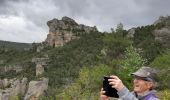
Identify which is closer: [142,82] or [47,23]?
[142,82]

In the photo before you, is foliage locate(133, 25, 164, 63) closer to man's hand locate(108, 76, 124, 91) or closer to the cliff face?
the cliff face

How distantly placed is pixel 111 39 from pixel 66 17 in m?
84.0

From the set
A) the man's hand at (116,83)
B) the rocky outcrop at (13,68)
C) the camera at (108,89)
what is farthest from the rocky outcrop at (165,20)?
the man's hand at (116,83)

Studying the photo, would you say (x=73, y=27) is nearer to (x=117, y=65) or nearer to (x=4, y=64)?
(x=4, y=64)

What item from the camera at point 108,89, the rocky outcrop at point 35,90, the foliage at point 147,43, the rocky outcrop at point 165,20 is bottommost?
the rocky outcrop at point 35,90

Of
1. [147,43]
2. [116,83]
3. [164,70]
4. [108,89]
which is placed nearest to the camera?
[116,83]

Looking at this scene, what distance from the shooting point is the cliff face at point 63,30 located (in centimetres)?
16862

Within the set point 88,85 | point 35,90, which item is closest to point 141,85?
point 88,85

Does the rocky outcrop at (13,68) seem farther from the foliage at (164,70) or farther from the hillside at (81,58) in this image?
the foliage at (164,70)

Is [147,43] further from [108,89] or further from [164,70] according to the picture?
[108,89]

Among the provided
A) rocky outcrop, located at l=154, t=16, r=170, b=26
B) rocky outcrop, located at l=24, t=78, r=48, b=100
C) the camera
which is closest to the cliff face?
rocky outcrop, located at l=154, t=16, r=170, b=26

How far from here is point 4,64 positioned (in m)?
175

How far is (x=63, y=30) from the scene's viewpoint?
173125 mm

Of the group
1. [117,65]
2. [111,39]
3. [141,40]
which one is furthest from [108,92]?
[141,40]
